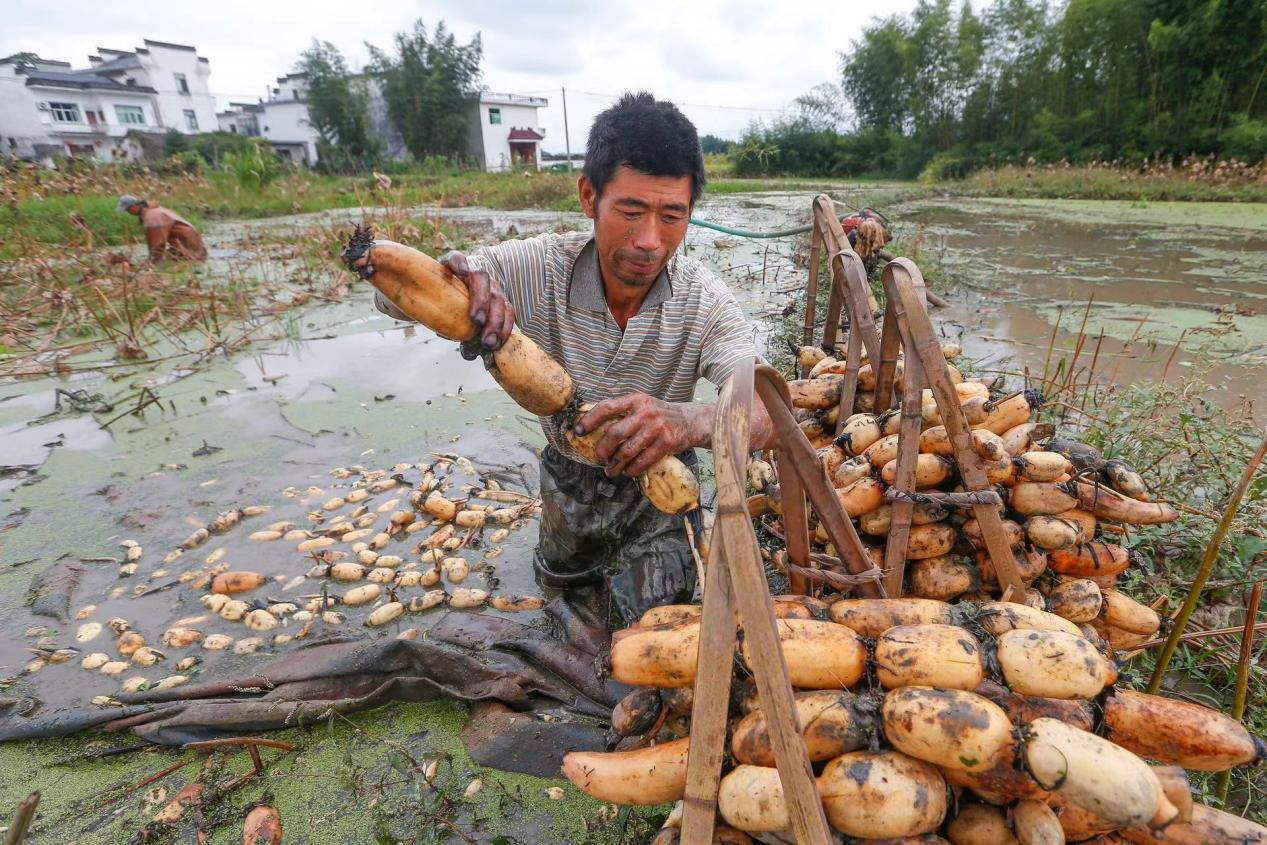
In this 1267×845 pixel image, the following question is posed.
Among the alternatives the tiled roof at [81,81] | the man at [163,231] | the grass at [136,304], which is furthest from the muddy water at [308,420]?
the tiled roof at [81,81]

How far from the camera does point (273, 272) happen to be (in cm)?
757

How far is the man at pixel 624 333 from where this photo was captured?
Result: 1486 millimetres

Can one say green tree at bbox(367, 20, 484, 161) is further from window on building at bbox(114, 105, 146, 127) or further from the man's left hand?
the man's left hand

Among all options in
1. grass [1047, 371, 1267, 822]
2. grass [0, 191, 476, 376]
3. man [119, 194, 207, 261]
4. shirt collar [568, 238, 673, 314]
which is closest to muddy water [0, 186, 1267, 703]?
grass [0, 191, 476, 376]

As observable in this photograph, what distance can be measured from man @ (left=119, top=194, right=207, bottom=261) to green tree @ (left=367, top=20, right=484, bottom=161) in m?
26.6

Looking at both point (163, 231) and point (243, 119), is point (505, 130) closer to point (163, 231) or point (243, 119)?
point (243, 119)

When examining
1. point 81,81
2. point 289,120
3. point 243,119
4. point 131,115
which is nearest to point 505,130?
point 289,120

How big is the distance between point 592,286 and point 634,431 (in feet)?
2.29

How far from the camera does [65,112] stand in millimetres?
30922

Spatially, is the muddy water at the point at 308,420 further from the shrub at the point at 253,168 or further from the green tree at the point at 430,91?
the green tree at the point at 430,91

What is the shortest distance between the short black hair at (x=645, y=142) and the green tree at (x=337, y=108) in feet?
106

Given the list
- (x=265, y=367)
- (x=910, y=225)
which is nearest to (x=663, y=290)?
(x=265, y=367)

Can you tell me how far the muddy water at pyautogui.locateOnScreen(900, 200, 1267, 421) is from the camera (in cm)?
382

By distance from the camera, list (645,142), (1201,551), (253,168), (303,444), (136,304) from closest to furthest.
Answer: (645,142) < (1201,551) < (303,444) < (136,304) < (253,168)
